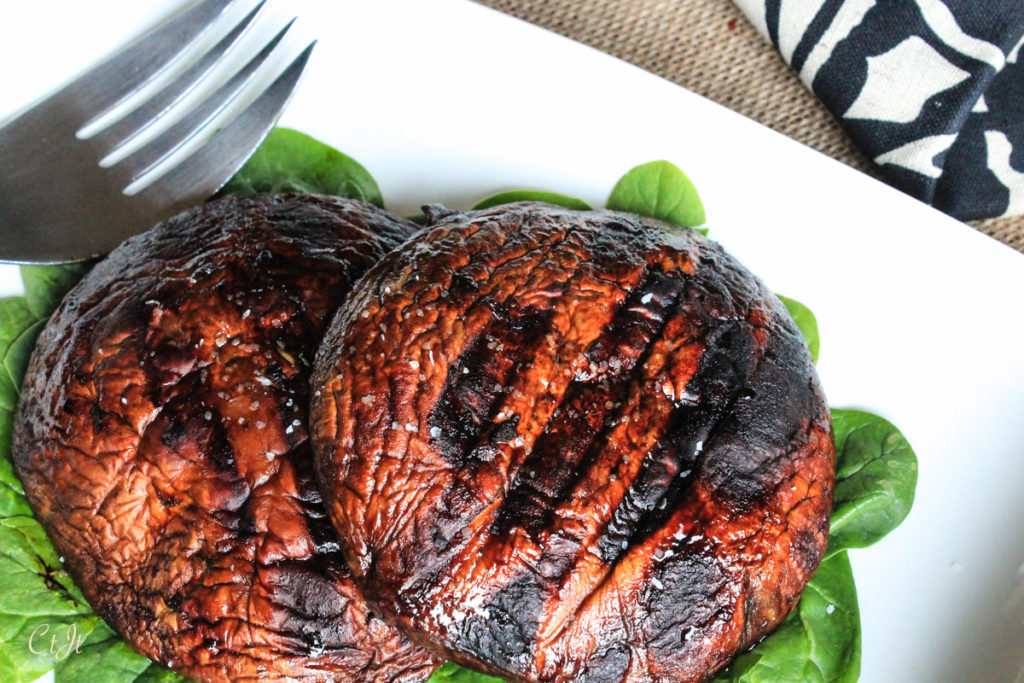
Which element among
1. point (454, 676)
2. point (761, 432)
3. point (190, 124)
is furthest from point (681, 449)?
point (190, 124)

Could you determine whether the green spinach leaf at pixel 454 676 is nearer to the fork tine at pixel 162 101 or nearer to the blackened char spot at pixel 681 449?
the blackened char spot at pixel 681 449

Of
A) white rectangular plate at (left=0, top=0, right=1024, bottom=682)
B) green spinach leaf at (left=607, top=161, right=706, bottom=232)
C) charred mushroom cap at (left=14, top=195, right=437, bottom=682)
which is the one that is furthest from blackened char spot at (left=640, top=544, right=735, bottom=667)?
green spinach leaf at (left=607, top=161, right=706, bottom=232)

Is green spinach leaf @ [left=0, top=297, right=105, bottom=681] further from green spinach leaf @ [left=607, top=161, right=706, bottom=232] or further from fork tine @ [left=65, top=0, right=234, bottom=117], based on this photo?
green spinach leaf @ [left=607, top=161, right=706, bottom=232]

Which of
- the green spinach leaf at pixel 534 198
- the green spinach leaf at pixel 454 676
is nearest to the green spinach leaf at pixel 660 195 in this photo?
the green spinach leaf at pixel 534 198

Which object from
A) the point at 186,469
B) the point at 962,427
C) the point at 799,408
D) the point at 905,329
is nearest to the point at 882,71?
the point at 905,329

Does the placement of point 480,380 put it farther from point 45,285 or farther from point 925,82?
point 925,82

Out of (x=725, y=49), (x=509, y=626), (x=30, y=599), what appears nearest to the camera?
(x=509, y=626)
